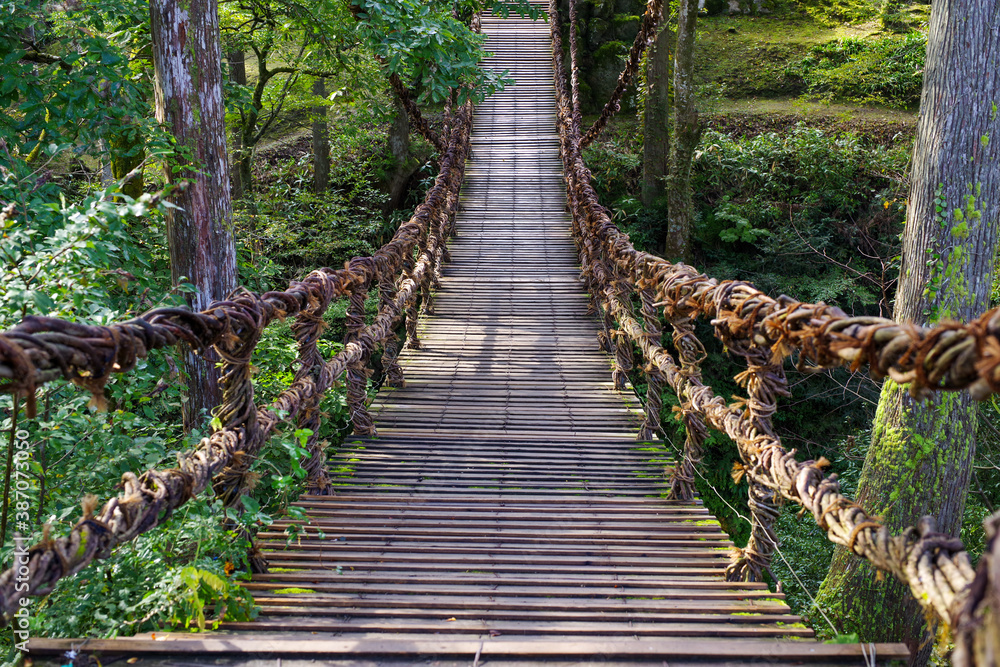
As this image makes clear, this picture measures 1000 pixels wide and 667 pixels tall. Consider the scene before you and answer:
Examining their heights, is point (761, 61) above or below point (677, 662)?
above

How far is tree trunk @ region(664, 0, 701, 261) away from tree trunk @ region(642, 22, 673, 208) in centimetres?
86

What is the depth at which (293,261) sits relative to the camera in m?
10.5

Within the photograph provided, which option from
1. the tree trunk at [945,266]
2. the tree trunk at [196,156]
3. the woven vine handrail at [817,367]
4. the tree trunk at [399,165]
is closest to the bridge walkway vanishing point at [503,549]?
the woven vine handrail at [817,367]

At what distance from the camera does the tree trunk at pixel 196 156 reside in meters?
3.63

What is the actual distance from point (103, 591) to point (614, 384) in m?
3.45

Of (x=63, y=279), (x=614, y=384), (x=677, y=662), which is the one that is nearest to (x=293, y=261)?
(x=614, y=384)

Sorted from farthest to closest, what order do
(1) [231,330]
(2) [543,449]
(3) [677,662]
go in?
(2) [543,449]
(1) [231,330]
(3) [677,662]

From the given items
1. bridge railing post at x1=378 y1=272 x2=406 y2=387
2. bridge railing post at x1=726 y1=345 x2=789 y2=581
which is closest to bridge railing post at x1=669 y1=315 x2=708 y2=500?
bridge railing post at x1=726 y1=345 x2=789 y2=581

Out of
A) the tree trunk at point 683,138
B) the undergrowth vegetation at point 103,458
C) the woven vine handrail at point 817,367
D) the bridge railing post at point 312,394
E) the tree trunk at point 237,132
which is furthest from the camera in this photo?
the tree trunk at point 237,132

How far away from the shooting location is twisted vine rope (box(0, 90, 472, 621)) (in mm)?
1293

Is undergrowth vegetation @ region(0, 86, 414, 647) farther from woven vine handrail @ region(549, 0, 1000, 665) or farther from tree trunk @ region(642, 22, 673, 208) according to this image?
tree trunk @ region(642, 22, 673, 208)

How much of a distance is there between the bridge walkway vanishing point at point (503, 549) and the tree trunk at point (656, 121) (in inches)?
214

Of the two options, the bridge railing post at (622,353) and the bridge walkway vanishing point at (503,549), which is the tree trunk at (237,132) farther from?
the bridge railing post at (622,353)

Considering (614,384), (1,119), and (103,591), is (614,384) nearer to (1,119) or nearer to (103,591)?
(103,591)
